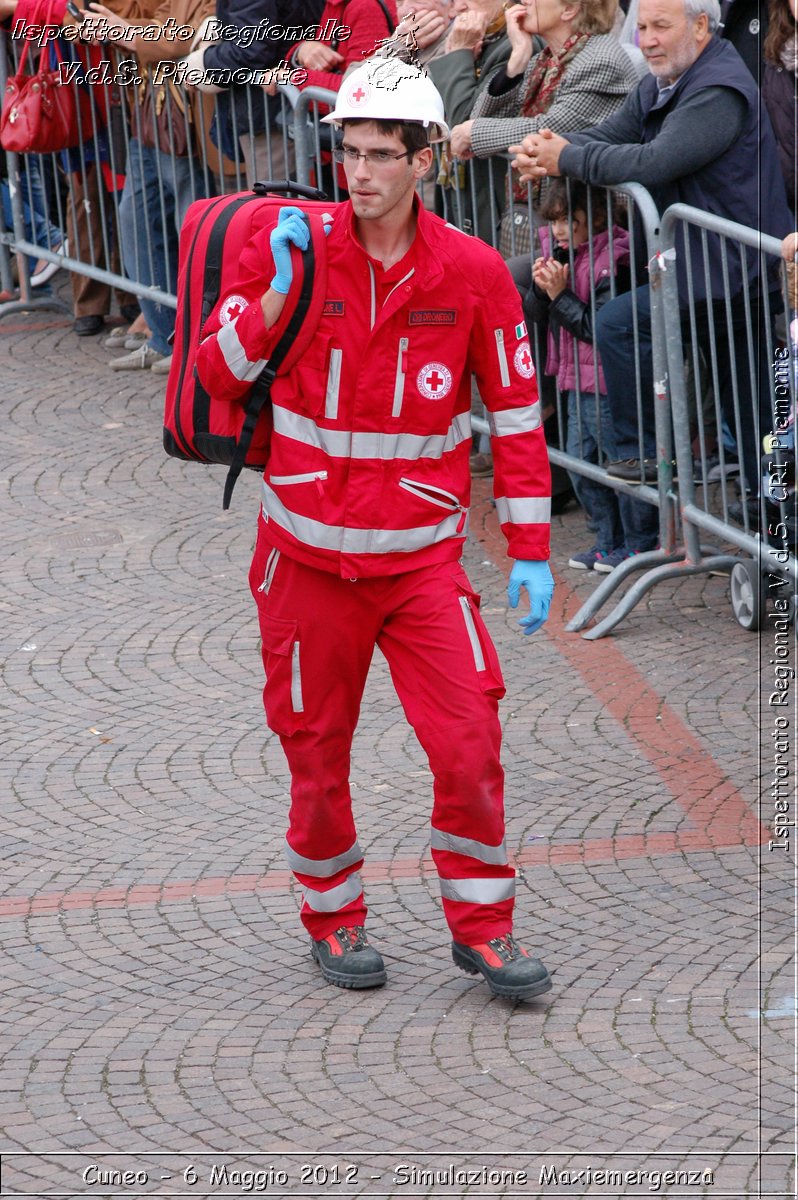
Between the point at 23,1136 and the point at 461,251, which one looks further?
the point at 461,251

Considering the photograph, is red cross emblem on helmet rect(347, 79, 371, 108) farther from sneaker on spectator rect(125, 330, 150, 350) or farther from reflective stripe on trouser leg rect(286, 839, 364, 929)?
sneaker on spectator rect(125, 330, 150, 350)

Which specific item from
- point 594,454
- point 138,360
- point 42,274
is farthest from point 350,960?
point 42,274

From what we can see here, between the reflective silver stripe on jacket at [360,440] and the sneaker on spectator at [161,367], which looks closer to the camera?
the reflective silver stripe on jacket at [360,440]

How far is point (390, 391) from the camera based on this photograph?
4.38 m

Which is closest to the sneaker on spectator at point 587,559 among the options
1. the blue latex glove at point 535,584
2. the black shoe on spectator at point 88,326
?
the blue latex glove at point 535,584

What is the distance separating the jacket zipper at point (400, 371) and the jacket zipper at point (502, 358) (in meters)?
0.25

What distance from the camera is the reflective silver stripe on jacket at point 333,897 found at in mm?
4715

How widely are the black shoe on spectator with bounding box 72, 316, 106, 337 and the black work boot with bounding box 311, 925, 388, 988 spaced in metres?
6.70

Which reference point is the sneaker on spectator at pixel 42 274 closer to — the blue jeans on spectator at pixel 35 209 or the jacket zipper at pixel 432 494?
the blue jeans on spectator at pixel 35 209

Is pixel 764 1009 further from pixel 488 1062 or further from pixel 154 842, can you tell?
pixel 154 842

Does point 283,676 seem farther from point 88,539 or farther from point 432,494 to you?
point 88,539

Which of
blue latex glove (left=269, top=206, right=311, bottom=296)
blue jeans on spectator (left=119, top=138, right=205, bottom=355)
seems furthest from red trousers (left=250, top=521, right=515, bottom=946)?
blue jeans on spectator (left=119, top=138, right=205, bottom=355)

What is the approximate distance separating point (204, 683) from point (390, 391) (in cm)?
252

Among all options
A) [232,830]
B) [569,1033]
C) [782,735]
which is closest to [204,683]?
[232,830]
